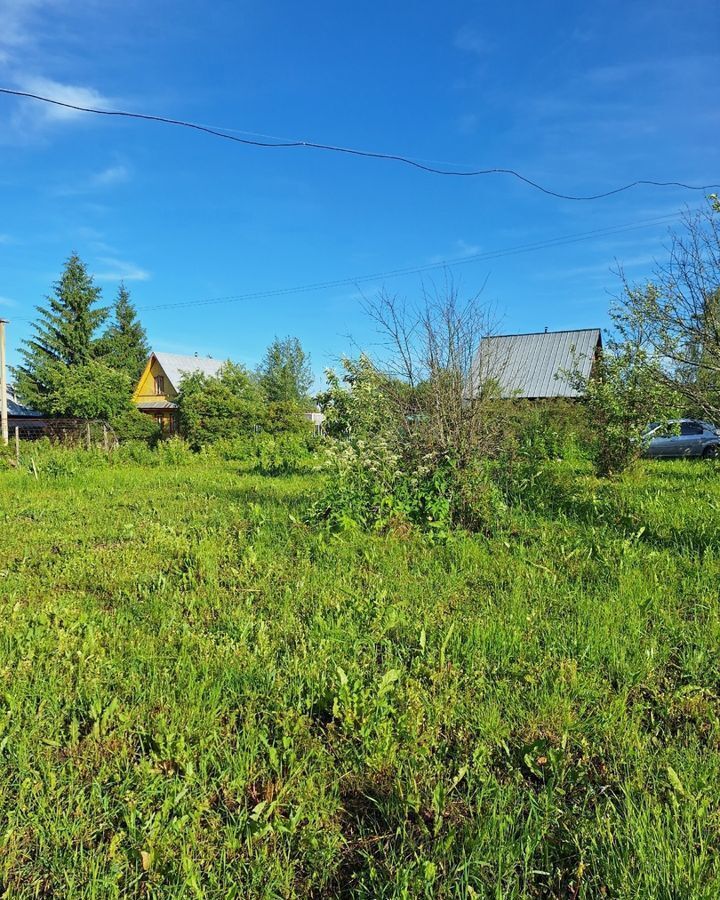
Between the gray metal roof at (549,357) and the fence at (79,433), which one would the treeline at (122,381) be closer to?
the fence at (79,433)

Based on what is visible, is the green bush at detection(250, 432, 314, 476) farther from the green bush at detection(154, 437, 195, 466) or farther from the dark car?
the dark car

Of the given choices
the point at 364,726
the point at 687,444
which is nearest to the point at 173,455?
the point at 364,726

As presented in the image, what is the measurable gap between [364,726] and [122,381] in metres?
25.3

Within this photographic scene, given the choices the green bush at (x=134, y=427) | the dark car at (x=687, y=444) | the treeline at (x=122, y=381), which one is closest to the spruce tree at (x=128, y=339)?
the treeline at (x=122, y=381)

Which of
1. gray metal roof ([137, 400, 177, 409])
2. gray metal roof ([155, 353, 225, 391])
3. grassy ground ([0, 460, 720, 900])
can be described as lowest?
grassy ground ([0, 460, 720, 900])

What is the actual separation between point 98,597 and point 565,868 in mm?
3578

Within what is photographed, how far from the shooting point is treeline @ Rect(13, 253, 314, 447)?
2178 centimetres

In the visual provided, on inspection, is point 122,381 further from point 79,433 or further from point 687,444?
point 687,444

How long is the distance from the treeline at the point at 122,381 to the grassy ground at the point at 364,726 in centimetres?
1714

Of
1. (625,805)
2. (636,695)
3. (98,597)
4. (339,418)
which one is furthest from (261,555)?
(339,418)

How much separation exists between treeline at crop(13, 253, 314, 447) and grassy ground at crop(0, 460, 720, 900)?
56.2ft

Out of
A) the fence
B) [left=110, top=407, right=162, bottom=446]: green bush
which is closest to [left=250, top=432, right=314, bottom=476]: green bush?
the fence

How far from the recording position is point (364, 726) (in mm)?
2412

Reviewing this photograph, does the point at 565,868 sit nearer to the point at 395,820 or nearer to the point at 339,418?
the point at 395,820
